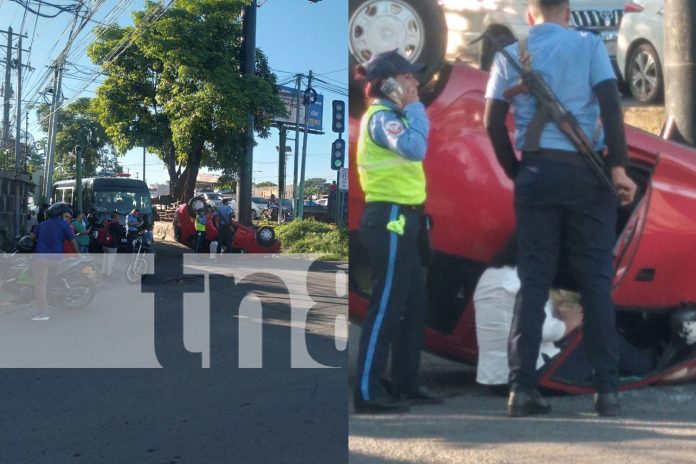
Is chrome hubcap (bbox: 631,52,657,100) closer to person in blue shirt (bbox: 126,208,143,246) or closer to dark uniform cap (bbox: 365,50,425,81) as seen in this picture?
dark uniform cap (bbox: 365,50,425,81)

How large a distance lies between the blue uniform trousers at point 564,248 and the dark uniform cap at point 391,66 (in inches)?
14.0

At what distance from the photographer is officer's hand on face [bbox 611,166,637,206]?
171cm

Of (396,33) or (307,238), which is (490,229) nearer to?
(396,33)

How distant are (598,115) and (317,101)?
1809 millimetres

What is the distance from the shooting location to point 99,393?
17.6 feet

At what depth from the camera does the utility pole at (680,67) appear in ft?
5.89

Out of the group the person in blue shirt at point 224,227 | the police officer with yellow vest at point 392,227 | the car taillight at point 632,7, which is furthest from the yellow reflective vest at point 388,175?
the person in blue shirt at point 224,227

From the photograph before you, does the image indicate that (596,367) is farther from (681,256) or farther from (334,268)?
(334,268)

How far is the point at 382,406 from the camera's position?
185 centimetres

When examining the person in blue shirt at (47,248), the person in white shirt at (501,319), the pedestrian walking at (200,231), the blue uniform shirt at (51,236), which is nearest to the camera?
the person in white shirt at (501,319)

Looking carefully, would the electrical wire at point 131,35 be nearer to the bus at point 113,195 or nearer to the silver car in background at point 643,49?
the bus at point 113,195

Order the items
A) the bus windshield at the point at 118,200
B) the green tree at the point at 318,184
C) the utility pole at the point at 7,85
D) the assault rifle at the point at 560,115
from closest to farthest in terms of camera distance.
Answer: the assault rifle at the point at 560,115 → the green tree at the point at 318,184 → the bus windshield at the point at 118,200 → the utility pole at the point at 7,85

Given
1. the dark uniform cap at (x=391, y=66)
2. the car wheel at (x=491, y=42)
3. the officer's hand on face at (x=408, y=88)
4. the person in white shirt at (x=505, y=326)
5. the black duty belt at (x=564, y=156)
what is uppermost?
the car wheel at (x=491, y=42)

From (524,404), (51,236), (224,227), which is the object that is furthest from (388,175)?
(224,227)
